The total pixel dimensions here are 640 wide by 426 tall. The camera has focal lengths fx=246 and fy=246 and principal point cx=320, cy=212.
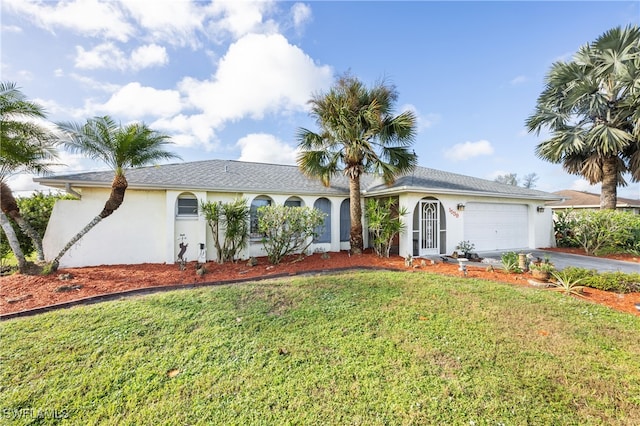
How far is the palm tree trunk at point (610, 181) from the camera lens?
13.3 m

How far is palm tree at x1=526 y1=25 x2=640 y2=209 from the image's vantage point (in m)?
12.1

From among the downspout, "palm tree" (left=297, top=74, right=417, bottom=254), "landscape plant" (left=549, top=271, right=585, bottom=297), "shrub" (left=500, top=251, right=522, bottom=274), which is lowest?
"landscape plant" (left=549, top=271, right=585, bottom=297)

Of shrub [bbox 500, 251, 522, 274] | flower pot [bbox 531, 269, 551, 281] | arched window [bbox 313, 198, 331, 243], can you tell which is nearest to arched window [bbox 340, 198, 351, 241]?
arched window [bbox 313, 198, 331, 243]

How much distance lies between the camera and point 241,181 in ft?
35.9

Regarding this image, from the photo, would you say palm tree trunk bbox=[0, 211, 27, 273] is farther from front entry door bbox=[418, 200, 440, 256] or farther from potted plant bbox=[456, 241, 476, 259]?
potted plant bbox=[456, 241, 476, 259]

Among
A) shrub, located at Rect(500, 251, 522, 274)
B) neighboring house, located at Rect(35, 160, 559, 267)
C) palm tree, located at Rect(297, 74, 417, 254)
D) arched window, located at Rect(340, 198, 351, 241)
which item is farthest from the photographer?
arched window, located at Rect(340, 198, 351, 241)

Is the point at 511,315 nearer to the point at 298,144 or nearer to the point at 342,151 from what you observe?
the point at 342,151

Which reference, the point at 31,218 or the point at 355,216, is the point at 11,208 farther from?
the point at 355,216

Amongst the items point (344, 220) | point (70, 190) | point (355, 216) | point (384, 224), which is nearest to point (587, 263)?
point (384, 224)

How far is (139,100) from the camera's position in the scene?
9281mm

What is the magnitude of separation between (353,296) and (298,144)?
7.20 meters

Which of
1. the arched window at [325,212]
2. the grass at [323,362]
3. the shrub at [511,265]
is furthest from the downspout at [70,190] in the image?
the shrub at [511,265]

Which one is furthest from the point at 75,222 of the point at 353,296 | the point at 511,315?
the point at 511,315

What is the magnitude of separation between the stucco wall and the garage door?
541 inches
